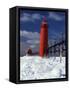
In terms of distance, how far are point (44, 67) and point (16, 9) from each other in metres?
0.52

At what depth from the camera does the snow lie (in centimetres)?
265

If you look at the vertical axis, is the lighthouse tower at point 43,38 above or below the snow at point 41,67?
above

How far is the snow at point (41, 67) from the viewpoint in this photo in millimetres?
2652

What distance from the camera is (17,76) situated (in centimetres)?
262

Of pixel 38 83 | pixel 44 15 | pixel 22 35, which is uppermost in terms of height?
pixel 44 15

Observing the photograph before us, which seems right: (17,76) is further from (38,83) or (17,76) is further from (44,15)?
(44,15)

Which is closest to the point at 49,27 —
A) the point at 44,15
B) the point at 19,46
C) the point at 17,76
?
the point at 44,15

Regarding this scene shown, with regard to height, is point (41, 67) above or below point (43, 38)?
below

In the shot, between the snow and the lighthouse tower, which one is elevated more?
the lighthouse tower

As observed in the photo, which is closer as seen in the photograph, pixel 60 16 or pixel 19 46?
pixel 19 46

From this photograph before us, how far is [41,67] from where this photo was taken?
107 inches
